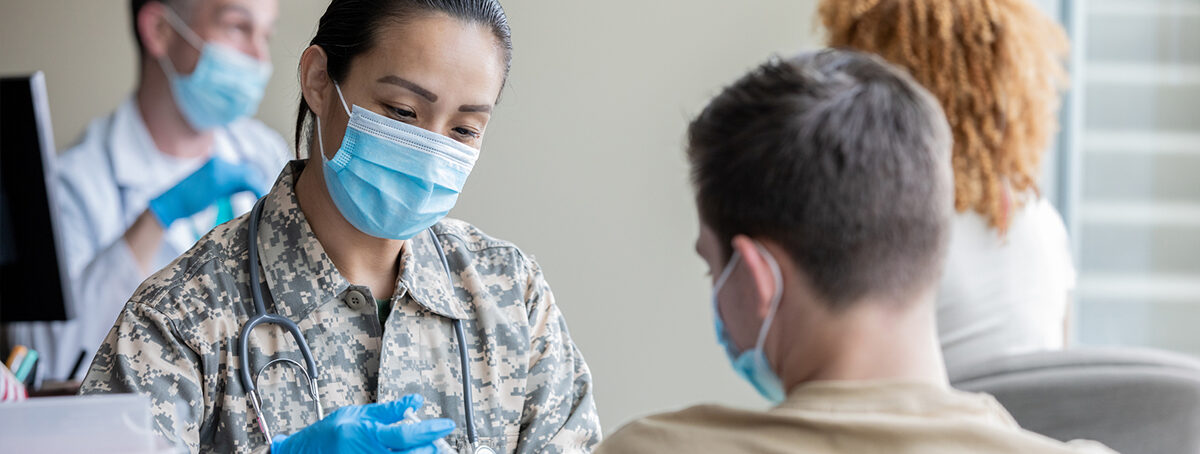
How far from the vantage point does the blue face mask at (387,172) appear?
134 cm

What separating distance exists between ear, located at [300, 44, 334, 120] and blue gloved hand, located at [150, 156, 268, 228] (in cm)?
105

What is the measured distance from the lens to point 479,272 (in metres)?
1.48

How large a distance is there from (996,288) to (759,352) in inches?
40.2

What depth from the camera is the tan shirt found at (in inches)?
29.9

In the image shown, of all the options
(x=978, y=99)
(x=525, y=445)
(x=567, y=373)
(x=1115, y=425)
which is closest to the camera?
(x=1115, y=425)

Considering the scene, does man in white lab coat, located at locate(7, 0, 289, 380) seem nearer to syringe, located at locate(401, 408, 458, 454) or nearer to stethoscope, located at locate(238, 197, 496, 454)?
stethoscope, located at locate(238, 197, 496, 454)

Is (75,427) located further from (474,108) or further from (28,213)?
(28,213)

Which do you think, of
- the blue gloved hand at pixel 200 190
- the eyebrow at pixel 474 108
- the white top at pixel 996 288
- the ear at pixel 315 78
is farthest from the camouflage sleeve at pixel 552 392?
the blue gloved hand at pixel 200 190

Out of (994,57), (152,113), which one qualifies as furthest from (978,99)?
(152,113)

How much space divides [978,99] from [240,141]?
5.58 ft

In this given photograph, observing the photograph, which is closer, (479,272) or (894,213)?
(894,213)

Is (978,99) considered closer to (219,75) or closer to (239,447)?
(239,447)

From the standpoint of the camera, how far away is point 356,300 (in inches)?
53.6

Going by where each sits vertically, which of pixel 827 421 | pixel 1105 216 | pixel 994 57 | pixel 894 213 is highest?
pixel 994 57
